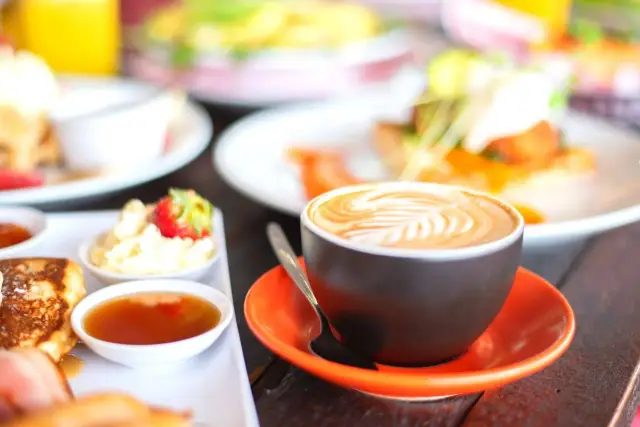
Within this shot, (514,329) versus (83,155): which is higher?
(514,329)

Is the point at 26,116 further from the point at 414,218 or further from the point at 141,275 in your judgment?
the point at 414,218

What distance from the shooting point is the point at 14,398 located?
81cm

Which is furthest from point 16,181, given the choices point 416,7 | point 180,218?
point 416,7

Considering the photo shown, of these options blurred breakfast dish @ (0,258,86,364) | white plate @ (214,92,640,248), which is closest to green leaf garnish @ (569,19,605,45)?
white plate @ (214,92,640,248)

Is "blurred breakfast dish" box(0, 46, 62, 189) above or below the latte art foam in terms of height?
below

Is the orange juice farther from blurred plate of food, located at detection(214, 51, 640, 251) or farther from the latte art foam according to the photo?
the latte art foam

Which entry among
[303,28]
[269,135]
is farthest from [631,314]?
[303,28]

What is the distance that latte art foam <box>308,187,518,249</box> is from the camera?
102 cm

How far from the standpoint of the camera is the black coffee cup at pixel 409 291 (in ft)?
3.15

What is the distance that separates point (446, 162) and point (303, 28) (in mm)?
→ 1192

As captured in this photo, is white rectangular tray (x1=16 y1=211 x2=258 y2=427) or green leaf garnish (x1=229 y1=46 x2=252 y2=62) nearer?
white rectangular tray (x1=16 y1=211 x2=258 y2=427)

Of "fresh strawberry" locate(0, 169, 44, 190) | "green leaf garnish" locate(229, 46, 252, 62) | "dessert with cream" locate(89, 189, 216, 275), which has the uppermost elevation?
"dessert with cream" locate(89, 189, 216, 275)

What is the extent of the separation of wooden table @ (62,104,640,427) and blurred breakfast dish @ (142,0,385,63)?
55.2 inches

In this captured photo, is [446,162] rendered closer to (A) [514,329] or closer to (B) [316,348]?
(A) [514,329]
